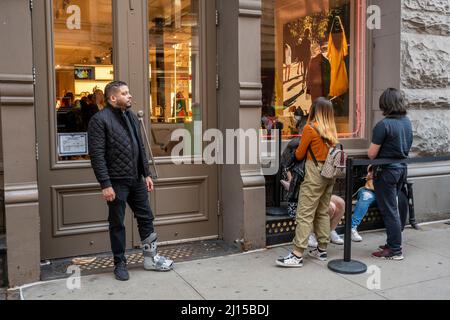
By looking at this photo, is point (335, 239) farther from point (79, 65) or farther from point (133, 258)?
point (79, 65)

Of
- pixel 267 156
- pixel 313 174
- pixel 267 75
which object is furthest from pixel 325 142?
pixel 267 75

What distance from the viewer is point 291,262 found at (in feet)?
17.0

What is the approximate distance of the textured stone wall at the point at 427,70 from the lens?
6766 mm

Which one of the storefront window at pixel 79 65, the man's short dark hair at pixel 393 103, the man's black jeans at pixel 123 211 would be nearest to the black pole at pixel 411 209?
the man's short dark hair at pixel 393 103

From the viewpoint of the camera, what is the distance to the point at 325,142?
516cm

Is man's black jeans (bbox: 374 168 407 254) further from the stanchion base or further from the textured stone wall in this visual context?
the textured stone wall

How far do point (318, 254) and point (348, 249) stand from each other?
409mm

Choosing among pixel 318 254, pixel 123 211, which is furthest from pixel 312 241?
pixel 123 211

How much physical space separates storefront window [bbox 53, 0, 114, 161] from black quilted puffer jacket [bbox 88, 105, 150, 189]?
0.82 meters
